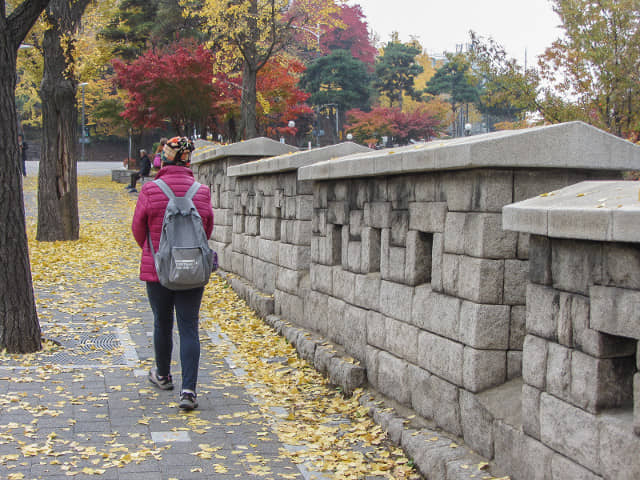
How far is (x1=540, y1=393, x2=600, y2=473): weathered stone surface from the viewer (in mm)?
3551

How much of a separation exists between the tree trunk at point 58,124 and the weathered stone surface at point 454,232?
41.9ft

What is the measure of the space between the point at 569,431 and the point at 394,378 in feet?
7.11

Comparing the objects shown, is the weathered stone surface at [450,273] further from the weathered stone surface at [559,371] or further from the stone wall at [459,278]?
the weathered stone surface at [559,371]

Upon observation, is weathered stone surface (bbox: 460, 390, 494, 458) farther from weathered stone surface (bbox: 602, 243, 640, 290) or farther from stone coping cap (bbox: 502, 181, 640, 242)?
weathered stone surface (bbox: 602, 243, 640, 290)

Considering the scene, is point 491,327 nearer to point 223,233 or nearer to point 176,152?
point 176,152

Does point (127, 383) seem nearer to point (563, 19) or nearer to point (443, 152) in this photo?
Result: point (443, 152)

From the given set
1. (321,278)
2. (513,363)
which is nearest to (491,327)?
(513,363)

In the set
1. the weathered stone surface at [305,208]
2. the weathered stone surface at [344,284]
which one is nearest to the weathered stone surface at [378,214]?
the weathered stone surface at [344,284]

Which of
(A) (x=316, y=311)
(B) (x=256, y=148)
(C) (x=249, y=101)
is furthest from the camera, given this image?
(C) (x=249, y=101)

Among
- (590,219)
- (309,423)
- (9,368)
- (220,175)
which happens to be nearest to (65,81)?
(220,175)

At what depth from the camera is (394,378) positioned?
5.80 meters

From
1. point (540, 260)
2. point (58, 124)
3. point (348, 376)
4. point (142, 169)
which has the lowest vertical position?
point (348, 376)

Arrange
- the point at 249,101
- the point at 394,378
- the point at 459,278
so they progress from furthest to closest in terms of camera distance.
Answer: the point at 249,101
the point at 394,378
the point at 459,278

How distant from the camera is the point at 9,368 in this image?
23.1 ft
